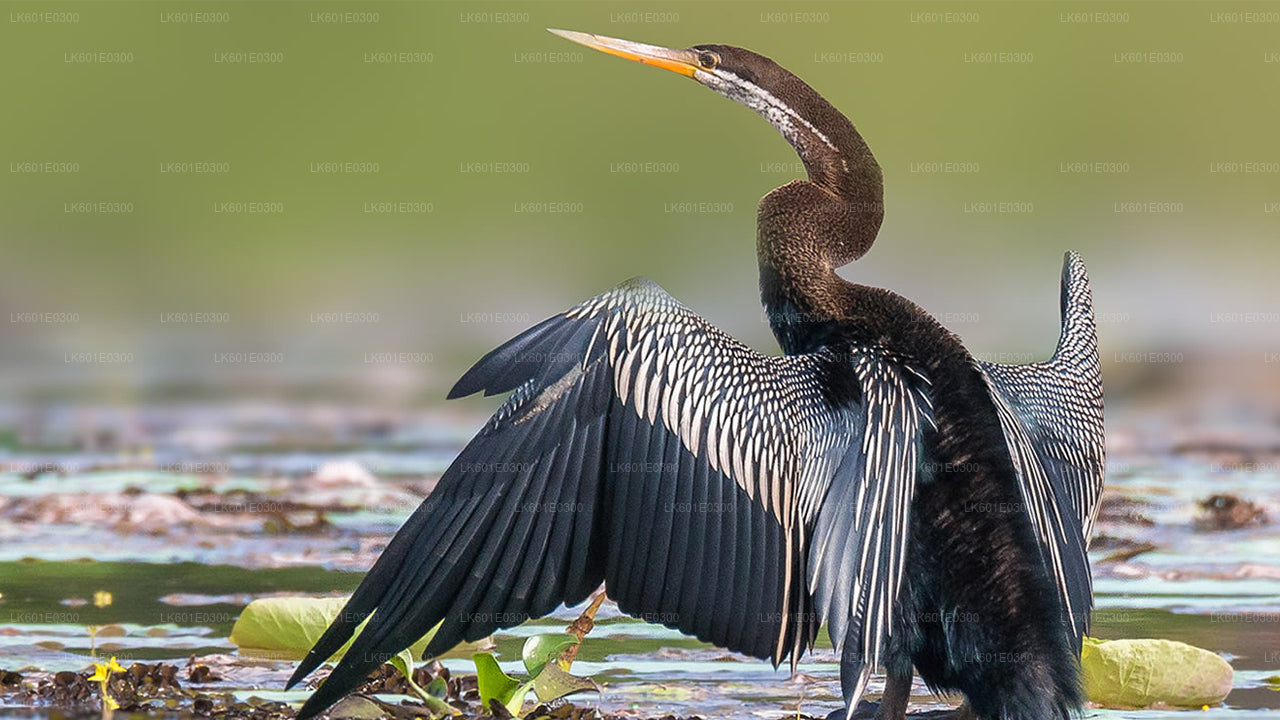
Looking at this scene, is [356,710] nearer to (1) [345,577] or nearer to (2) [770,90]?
(1) [345,577]

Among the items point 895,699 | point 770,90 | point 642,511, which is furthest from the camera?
point 770,90

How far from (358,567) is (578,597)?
1869mm

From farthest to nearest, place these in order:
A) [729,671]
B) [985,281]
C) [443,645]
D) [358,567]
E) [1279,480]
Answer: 1. [985,281]
2. [1279,480]
3. [358,567]
4. [729,671]
5. [443,645]

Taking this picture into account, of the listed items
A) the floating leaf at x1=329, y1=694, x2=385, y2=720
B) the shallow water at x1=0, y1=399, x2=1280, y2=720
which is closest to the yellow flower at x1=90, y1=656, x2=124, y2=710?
the shallow water at x1=0, y1=399, x2=1280, y2=720

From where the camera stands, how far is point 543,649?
388cm

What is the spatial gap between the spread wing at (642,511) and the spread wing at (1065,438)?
1.21 ft

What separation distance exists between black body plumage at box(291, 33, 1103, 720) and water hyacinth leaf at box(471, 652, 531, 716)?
1.12ft

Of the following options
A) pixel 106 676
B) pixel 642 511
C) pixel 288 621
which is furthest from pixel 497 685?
pixel 106 676

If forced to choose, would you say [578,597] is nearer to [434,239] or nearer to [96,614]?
[96,614]

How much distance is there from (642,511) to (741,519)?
10.0 inches

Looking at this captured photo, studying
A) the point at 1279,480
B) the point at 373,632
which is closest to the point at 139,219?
the point at 373,632

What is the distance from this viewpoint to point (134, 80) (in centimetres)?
851

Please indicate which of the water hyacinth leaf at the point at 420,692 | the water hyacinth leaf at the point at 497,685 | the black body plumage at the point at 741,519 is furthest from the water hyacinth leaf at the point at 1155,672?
the water hyacinth leaf at the point at 420,692

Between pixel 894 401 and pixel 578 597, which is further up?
pixel 894 401
